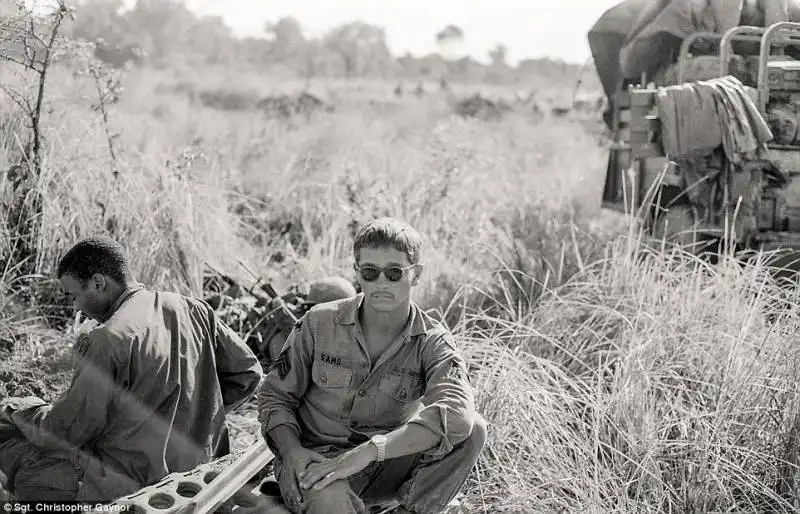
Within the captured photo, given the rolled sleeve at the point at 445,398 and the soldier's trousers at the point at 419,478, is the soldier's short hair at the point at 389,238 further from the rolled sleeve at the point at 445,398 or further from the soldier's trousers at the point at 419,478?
the soldier's trousers at the point at 419,478

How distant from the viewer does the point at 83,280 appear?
3.69 meters

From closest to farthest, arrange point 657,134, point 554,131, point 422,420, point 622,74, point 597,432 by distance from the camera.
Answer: point 422,420
point 597,432
point 657,134
point 622,74
point 554,131

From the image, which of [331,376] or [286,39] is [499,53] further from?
[331,376]

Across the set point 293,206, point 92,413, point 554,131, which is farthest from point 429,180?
point 554,131

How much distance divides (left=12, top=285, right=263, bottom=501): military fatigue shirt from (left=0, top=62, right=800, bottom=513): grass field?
123 centimetres

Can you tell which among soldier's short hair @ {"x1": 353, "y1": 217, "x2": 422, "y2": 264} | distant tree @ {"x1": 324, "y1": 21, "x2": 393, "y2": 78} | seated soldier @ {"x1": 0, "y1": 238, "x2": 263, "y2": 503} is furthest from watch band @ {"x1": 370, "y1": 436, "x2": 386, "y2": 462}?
distant tree @ {"x1": 324, "y1": 21, "x2": 393, "y2": 78}

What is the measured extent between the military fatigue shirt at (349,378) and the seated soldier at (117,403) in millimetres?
511

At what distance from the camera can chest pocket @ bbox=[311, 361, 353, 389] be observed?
11.0ft

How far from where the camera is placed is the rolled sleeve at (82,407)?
3.42 metres

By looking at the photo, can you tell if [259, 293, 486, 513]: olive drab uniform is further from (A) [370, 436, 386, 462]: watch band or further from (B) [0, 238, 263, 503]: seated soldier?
(B) [0, 238, 263, 503]: seated soldier

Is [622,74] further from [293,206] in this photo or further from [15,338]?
[15,338]

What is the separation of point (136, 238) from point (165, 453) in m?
2.76

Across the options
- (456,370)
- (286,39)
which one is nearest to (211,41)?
(286,39)

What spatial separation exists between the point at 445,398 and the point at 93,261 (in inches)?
57.5
